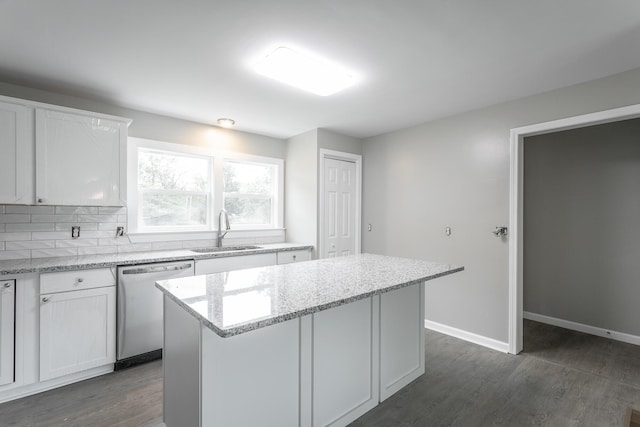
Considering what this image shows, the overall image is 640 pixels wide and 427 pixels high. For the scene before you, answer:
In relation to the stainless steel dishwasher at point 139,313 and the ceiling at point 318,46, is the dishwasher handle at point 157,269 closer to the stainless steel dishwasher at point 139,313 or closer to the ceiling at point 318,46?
the stainless steel dishwasher at point 139,313

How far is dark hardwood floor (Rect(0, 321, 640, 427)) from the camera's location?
1.95m

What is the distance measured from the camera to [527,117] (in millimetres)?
2818

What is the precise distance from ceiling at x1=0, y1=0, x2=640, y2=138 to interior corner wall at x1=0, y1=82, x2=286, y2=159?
125 millimetres

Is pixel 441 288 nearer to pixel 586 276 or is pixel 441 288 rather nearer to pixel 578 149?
pixel 586 276

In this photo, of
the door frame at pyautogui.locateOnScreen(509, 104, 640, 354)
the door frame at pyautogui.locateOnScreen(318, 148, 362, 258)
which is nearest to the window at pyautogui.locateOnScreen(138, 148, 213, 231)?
the door frame at pyautogui.locateOnScreen(318, 148, 362, 258)

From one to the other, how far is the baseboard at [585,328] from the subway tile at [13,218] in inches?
220

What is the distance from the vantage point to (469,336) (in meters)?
3.21

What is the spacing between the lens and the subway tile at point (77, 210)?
8.98 ft

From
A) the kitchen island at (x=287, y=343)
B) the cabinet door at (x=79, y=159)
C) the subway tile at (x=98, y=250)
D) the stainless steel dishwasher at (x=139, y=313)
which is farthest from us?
the subway tile at (x=98, y=250)

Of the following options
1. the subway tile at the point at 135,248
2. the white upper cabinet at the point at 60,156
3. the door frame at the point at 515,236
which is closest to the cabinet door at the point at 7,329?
the white upper cabinet at the point at 60,156

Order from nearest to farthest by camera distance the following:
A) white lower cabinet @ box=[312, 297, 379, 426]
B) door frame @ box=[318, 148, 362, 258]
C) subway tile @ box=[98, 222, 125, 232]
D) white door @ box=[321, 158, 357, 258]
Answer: white lower cabinet @ box=[312, 297, 379, 426], subway tile @ box=[98, 222, 125, 232], door frame @ box=[318, 148, 362, 258], white door @ box=[321, 158, 357, 258]

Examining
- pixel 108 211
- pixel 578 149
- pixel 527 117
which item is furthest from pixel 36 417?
pixel 578 149

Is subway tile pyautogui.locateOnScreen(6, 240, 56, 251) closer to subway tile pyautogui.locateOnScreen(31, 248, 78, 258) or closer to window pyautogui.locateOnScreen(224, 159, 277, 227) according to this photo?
subway tile pyautogui.locateOnScreen(31, 248, 78, 258)

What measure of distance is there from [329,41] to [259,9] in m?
0.48
